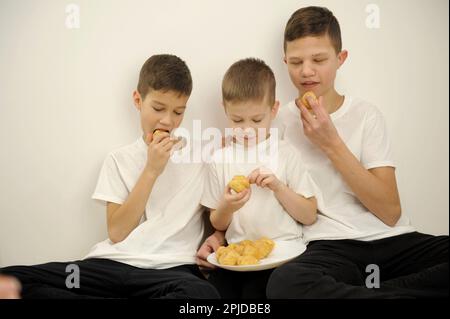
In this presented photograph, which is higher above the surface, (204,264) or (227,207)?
(227,207)

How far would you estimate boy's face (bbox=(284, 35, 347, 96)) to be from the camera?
4.09 ft

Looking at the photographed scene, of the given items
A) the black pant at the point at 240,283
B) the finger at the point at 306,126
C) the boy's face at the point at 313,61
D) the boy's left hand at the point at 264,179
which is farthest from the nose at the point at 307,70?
the black pant at the point at 240,283

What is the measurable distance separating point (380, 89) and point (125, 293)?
76 centimetres

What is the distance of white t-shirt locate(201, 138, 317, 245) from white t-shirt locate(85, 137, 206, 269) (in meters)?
0.05

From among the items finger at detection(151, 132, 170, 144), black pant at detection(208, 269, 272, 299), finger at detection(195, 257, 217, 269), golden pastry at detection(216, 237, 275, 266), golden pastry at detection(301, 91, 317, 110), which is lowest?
black pant at detection(208, 269, 272, 299)

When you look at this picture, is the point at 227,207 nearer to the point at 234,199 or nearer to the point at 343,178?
the point at 234,199

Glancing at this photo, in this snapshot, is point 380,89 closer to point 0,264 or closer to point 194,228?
point 194,228

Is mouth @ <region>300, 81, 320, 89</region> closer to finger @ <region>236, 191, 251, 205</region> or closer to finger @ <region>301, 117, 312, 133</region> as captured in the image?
finger @ <region>301, 117, 312, 133</region>

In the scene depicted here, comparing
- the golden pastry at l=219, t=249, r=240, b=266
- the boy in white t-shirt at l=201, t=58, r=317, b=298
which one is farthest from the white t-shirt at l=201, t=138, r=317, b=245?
the golden pastry at l=219, t=249, r=240, b=266

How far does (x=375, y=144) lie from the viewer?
49.6 inches

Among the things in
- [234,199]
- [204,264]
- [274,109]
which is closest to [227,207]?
[234,199]

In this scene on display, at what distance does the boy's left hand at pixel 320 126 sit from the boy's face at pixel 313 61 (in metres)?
0.06

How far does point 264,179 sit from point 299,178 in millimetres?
110
